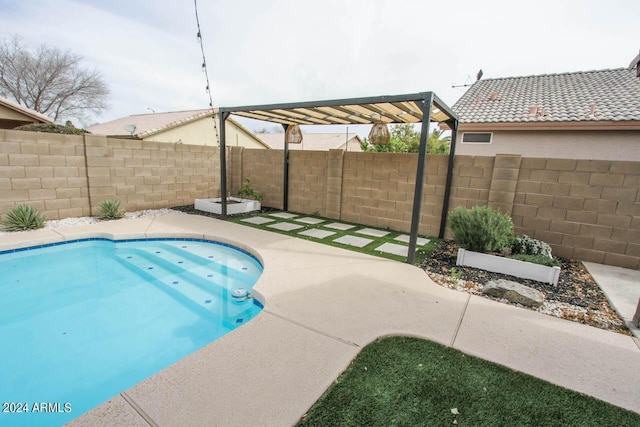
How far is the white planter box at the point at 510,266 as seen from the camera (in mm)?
4020

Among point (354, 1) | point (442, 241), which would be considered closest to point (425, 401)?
point (442, 241)

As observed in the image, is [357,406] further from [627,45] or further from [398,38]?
[627,45]

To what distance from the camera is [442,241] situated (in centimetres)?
602

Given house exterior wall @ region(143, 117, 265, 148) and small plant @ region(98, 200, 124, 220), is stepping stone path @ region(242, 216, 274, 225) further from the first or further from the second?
house exterior wall @ region(143, 117, 265, 148)

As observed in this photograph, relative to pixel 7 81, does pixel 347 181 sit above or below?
below

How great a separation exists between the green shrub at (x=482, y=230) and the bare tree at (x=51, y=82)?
29287 millimetres

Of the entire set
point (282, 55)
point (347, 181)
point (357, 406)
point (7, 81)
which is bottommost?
point (357, 406)

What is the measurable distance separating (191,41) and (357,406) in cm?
688

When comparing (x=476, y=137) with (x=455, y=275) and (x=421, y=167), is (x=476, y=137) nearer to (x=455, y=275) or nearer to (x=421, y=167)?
(x=421, y=167)

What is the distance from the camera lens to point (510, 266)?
169 inches

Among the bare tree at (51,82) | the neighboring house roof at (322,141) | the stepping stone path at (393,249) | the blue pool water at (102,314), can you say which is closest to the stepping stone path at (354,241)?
the stepping stone path at (393,249)

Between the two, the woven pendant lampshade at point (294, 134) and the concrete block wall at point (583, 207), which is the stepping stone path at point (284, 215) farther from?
the concrete block wall at point (583, 207)

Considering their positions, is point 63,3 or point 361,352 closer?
point 361,352

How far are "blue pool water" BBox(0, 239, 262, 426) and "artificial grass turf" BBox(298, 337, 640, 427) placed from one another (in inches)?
69.2
